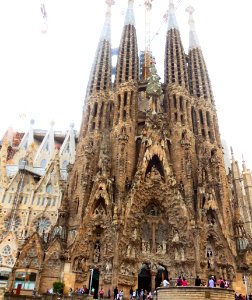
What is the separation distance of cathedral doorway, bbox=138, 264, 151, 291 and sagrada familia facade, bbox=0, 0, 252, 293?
0.26 ft

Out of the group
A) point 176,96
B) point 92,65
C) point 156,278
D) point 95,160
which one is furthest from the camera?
point 92,65

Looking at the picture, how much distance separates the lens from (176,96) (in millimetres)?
34250

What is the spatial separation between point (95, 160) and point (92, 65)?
14657 mm

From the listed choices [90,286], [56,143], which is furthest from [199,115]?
[56,143]

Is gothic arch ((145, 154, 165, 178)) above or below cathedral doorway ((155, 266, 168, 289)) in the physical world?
above

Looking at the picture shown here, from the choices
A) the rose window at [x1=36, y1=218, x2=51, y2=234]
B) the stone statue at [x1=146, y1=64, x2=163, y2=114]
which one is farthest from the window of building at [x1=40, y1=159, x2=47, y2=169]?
the stone statue at [x1=146, y1=64, x2=163, y2=114]

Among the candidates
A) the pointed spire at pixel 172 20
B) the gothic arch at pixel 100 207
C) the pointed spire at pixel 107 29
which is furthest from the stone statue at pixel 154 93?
the pointed spire at pixel 172 20

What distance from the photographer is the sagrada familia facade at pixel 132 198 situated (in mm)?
24609

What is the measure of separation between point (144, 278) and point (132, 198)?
21.9ft

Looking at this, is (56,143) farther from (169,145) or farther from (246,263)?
(246,263)

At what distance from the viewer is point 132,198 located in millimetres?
26438

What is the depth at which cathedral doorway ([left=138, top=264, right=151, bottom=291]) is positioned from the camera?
2605 cm

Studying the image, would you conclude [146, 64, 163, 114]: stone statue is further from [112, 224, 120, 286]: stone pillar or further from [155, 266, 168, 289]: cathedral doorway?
[155, 266, 168, 289]: cathedral doorway

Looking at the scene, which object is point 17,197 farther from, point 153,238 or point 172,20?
point 172,20
